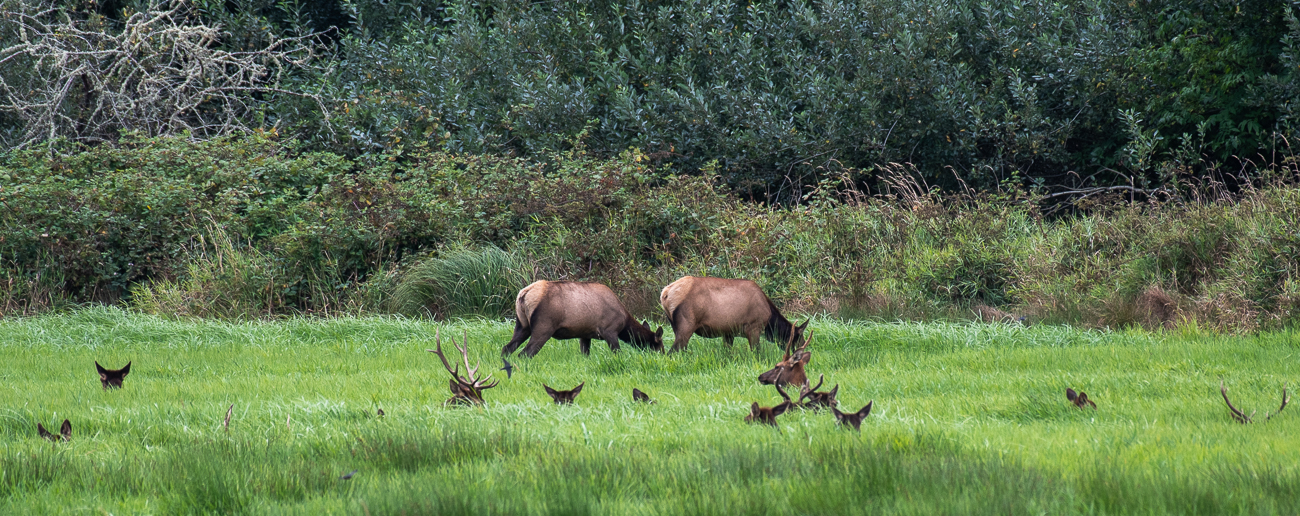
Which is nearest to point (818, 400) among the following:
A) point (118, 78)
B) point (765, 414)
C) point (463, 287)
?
point (765, 414)

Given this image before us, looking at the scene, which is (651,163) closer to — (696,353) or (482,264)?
(482,264)

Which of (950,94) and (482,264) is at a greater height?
(950,94)

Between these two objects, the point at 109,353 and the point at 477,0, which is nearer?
the point at 109,353

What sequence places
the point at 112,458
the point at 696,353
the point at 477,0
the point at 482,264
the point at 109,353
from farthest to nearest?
the point at 477,0 < the point at 482,264 < the point at 109,353 < the point at 696,353 < the point at 112,458

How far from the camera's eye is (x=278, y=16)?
2430 cm

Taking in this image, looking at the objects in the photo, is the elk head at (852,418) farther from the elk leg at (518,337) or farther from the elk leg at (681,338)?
the elk leg at (518,337)

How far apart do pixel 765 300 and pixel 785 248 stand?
4.37 meters

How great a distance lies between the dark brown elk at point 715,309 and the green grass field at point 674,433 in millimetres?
222

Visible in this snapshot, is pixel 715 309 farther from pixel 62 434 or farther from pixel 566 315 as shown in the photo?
pixel 62 434

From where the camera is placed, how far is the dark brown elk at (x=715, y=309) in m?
8.16

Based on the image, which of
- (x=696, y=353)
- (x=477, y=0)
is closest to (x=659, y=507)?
(x=696, y=353)

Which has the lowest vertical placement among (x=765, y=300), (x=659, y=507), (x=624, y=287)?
(x=624, y=287)

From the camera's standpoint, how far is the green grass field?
12.3 ft

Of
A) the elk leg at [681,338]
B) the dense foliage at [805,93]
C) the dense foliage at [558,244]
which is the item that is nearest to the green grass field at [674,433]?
the elk leg at [681,338]
